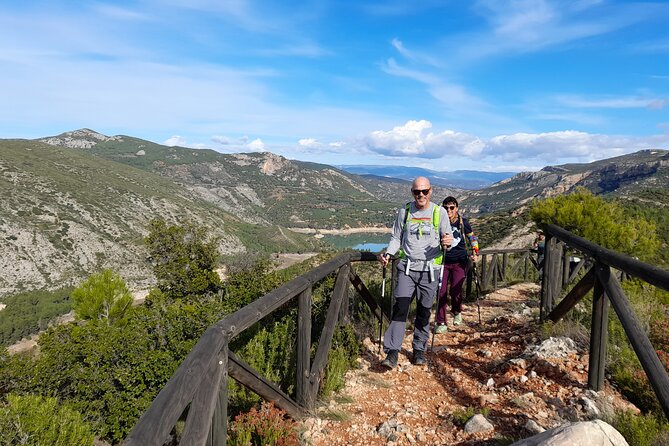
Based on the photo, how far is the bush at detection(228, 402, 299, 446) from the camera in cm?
276

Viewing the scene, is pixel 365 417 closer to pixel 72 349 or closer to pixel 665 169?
pixel 72 349

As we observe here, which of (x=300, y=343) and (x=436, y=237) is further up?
(x=436, y=237)

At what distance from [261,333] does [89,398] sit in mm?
9270

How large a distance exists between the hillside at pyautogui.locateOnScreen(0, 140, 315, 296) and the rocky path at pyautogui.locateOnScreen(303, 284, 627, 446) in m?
71.5

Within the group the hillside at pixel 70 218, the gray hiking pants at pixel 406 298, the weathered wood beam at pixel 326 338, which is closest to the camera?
the weathered wood beam at pixel 326 338

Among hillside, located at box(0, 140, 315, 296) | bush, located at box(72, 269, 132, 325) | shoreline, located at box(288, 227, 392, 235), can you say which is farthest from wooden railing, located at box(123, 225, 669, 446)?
shoreline, located at box(288, 227, 392, 235)

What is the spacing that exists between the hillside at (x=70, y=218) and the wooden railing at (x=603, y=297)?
71.8 metres

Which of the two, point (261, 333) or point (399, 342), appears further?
→ point (399, 342)

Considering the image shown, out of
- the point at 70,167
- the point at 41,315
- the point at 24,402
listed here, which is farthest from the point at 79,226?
the point at 24,402

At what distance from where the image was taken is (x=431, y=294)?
14.8ft

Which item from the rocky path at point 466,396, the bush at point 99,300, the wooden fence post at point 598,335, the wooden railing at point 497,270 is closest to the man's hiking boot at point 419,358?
the rocky path at point 466,396

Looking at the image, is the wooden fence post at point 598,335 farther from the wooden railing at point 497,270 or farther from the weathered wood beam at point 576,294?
the wooden railing at point 497,270

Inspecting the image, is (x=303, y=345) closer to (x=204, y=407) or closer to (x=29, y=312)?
(x=204, y=407)

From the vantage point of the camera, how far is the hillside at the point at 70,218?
67.1m
